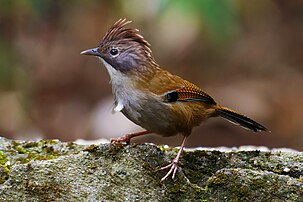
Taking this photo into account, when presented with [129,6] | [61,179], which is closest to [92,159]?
[61,179]

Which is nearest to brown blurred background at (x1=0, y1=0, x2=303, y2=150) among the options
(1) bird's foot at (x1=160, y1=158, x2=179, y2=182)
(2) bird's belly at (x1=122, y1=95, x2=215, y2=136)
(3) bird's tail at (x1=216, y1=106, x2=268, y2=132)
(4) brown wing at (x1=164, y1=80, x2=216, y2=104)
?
(3) bird's tail at (x1=216, y1=106, x2=268, y2=132)

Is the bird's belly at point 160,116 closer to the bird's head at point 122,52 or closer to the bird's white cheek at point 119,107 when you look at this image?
the bird's white cheek at point 119,107

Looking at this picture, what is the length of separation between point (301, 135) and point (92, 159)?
242 inches

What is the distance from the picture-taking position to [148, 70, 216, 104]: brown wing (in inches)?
188

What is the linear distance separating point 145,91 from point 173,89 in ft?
0.73

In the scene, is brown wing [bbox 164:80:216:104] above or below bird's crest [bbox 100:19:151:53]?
below

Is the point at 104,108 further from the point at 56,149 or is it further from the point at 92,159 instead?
the point at 92,159

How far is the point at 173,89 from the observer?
4.86m

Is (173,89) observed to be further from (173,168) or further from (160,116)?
(173,168)

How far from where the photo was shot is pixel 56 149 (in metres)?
4.84

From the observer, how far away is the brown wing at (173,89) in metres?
4.78

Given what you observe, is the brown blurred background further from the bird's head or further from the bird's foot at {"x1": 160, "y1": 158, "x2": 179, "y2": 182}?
the bird's foot at {"x1": 160, "y1": 158, "x2": 179, "y2": 182}

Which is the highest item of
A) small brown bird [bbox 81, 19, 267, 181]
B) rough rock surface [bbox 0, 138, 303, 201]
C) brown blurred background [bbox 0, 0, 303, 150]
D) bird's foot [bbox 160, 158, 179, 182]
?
brown blurred background [bbox 0, 0, 303, 150]

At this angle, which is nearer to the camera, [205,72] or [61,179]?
[61,179]
